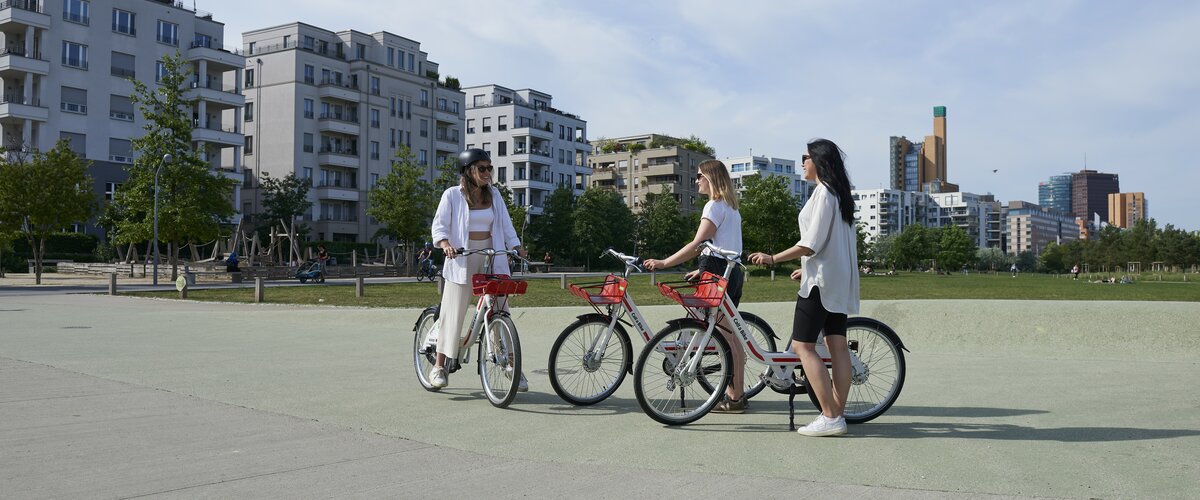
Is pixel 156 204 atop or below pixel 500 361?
atop

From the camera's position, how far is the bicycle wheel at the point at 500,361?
629 centimetres

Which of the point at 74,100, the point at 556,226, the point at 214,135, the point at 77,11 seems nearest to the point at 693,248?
the point at 74,100

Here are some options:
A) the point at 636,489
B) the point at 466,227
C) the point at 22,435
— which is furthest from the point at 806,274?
the point at 22,435

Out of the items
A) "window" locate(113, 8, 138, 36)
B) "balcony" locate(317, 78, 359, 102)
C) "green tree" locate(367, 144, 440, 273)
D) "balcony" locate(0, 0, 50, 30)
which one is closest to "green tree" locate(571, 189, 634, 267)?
"balcony" locate(317, 78, 359, 102)

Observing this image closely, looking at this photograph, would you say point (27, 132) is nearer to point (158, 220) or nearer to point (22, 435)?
point (158, 220)

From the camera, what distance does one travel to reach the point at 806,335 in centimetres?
545

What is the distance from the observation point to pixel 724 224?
6.38 m

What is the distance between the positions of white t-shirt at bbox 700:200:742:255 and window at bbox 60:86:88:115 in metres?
58.2

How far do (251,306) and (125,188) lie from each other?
69.2 ft

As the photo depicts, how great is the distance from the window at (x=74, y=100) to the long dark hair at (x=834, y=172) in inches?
2329

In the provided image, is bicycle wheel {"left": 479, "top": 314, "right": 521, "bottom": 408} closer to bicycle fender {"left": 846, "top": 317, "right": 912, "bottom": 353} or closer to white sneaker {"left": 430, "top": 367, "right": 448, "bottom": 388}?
white sneaker {"left": 430, "top": 367, "right": 448, "bottom": 388}

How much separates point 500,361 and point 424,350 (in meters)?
0.95

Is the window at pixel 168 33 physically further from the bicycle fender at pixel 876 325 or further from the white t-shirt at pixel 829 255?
the white t-shirt at pixel 829 255

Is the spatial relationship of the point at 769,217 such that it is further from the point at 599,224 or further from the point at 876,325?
the point at 876,325
